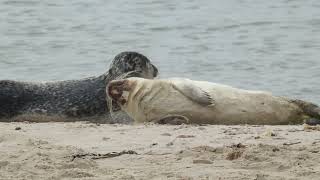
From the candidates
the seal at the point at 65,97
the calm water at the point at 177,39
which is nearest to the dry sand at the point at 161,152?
the seal at the point at 65,97

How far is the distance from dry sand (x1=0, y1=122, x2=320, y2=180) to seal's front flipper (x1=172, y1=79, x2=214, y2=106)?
0.32 m

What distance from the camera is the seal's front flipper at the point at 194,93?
7.39 meters

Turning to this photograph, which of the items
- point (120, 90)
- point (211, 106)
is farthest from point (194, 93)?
point (120, 90)

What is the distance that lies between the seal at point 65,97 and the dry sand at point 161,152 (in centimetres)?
137

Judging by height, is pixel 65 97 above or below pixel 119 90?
below

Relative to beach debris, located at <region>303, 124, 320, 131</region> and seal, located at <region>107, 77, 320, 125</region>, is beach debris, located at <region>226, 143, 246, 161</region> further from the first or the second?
seal, located at <region>107, 77, 320, 125</region>

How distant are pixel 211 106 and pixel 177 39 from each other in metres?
6.05

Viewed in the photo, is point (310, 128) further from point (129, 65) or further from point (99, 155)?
point (129, 65)

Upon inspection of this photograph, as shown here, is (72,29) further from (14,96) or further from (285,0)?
(14,96)

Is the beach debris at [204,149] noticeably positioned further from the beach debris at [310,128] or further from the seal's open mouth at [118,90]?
the seal's open mouth at [118,90]

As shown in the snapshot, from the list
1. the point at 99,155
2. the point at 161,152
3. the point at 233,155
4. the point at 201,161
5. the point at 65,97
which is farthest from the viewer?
the point at 65,97

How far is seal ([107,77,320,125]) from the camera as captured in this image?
7465 mm

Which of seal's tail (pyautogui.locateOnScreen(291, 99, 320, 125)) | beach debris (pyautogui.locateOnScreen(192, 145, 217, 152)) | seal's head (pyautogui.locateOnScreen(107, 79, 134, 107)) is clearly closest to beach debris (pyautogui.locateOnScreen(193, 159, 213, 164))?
beach debris (pyautogui.locateOnScreen(192, 145, 217, 152))

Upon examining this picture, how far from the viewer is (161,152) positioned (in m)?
6.04
